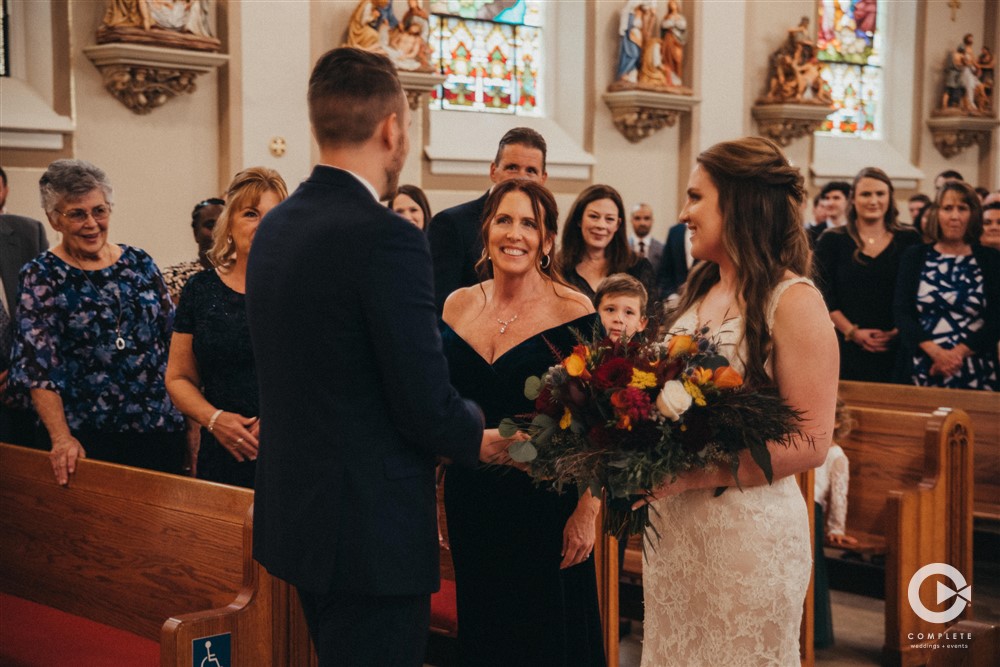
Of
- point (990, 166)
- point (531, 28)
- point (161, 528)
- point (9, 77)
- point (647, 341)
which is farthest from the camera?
point (990, 166)

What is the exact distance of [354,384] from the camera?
2178mm

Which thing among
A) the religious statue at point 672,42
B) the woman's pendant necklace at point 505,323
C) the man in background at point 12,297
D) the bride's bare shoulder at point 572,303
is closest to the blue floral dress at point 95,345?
the man in background at point 12,297

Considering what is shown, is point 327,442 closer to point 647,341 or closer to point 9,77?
point 647,341

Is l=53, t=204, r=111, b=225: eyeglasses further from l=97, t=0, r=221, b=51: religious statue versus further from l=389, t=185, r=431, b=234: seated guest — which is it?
l=97, t=0, r=221, b=51: religious statue

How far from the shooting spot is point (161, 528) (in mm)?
3408

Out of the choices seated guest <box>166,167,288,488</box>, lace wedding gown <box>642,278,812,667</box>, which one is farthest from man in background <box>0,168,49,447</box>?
lace wedding gown <box>642,278,812,667</box>

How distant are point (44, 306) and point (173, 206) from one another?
4.54 meters

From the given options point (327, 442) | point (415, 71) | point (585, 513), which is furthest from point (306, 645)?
point (415, 71)

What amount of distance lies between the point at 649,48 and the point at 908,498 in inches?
277

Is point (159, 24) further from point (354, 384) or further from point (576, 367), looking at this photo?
point (354, 384)

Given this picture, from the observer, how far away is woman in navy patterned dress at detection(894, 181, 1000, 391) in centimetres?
609

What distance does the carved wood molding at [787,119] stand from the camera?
469 inches

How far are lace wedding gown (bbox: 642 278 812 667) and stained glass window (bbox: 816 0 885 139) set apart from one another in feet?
37.8

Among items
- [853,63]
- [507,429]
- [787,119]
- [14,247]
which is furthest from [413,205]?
[853,63]
